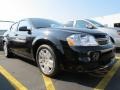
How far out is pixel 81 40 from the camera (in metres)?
5.27

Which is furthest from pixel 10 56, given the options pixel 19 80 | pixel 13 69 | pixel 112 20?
pixel 112 20

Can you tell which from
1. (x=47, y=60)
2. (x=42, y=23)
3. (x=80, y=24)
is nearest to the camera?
(x=47, y=60)

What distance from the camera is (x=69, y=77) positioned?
18.7 ft

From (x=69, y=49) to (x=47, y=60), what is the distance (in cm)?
80

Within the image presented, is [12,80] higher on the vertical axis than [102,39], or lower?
lower

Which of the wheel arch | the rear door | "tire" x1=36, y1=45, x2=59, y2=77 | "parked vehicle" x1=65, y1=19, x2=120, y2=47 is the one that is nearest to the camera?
the wheel arch

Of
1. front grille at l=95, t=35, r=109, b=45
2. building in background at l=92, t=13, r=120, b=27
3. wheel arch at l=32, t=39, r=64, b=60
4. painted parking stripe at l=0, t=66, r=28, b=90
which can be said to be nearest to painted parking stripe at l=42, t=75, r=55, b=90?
painted parking stripe at l=0, t=66, r=28, b=90

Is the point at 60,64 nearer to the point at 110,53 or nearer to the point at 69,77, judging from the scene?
the point at 69,77

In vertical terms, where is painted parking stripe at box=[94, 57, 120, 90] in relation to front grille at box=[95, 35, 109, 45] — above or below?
below

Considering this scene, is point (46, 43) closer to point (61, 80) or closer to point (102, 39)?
point (61, 80)

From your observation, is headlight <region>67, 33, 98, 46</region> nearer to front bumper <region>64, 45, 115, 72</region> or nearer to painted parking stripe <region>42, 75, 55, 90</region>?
→ front bumper <region>64, 45, 115, 72</region>

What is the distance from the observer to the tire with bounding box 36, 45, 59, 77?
18.0 ft

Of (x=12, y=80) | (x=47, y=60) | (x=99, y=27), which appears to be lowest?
(x=12, y=80)

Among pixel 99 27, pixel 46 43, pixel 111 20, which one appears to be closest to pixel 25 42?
pixel 46 43
